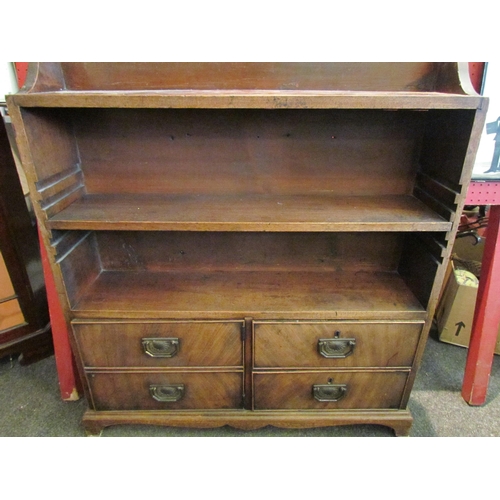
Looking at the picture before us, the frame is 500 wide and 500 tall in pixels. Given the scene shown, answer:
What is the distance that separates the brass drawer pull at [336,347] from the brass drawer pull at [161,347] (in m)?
0.47

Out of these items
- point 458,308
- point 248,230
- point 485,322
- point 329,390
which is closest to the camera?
point 248,230

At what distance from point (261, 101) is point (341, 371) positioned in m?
0.88

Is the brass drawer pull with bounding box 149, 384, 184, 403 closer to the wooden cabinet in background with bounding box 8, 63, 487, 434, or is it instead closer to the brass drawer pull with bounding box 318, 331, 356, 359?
the wooden cabinet in background with bounding box 8, 63, 487, 434

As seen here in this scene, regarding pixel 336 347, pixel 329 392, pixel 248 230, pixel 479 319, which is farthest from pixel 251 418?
pixel 479 319

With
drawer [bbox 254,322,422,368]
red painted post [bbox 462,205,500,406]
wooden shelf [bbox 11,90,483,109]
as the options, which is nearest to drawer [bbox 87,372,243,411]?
drawer [bbox 254,322,422,368]

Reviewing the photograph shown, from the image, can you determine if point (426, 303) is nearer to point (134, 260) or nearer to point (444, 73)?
point (444, 73)

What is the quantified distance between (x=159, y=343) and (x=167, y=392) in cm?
21

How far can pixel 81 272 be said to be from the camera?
1.11m

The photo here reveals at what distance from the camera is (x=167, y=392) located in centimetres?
116

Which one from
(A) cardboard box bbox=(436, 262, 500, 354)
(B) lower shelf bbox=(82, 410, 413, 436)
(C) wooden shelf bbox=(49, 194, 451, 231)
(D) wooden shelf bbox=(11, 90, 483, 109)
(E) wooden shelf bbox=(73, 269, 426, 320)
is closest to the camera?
(D) wooden shelf bbox=(11, 90, 483, 109)

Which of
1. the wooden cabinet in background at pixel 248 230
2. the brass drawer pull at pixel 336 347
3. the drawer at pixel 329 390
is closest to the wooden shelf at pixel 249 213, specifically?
the wooden cabinet in background at pixel 248 230

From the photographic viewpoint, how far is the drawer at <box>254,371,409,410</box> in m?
1.13

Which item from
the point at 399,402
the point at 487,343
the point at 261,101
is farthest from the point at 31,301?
the point at 487,343

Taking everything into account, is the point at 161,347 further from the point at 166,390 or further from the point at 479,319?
the point at 479,319
